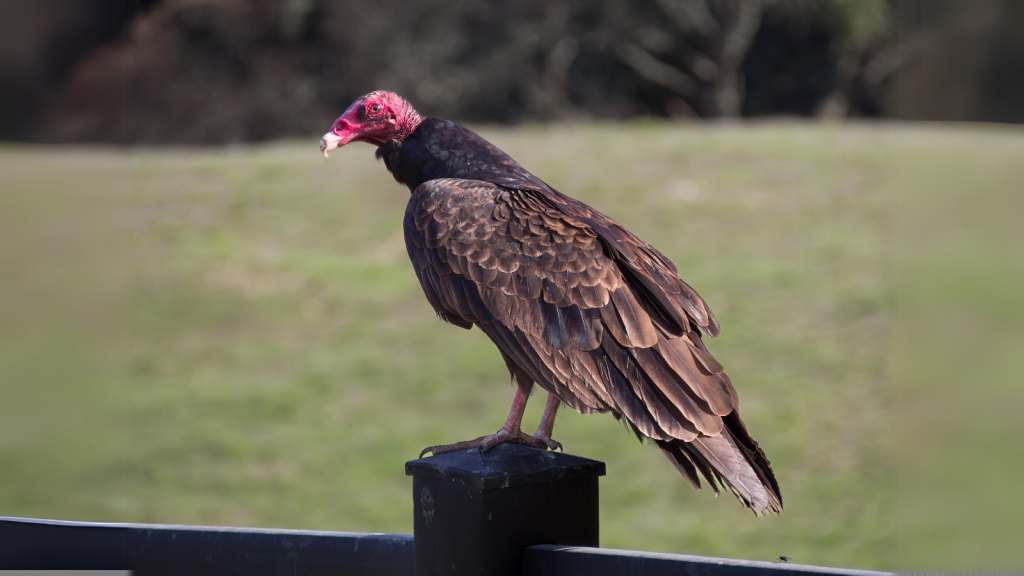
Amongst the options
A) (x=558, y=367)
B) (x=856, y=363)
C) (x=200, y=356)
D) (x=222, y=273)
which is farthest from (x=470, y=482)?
(x=222, y=273)

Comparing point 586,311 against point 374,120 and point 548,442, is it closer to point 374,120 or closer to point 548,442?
point 548,442

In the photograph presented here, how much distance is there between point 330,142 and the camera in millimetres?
2600

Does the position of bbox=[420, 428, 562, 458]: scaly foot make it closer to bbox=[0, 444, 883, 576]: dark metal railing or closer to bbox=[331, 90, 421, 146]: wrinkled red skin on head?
bbox=[0, 444, 883, 576]: dark metal railing

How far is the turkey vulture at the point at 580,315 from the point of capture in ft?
6.69

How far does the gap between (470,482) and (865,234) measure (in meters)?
6.80

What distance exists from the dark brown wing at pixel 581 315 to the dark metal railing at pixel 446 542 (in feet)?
0.82

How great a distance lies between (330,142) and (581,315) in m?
0.90

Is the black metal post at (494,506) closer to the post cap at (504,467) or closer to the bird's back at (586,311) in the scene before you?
the post cap at (504,467)

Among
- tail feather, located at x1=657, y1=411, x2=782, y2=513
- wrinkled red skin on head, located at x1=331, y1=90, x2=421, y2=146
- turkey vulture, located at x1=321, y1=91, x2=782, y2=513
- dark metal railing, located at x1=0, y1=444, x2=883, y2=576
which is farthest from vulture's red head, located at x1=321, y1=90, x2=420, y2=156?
tail feather, located at x1=657, y1=411, x2=782, y2=513

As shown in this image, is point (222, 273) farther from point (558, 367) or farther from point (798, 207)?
point (558, 367)

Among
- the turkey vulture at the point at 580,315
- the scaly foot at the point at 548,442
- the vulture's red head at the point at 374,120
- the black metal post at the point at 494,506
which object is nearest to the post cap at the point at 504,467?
the black metal post at the point at 494,506

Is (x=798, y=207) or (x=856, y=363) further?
(x=798, y=207)

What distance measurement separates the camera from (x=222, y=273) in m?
7.95

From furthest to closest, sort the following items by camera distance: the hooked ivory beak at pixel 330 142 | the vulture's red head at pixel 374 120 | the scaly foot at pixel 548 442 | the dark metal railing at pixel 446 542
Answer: the vulture's red head at pixel 374 120
the hooked ivory beak at pixel 330 142
the scaly foot at pixel 548 442
the dark metal railing at pixel 446 542
